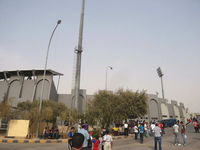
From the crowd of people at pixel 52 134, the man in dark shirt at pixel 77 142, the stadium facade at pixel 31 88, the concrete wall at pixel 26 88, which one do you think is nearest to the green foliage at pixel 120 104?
the crowd of people at pixel 52 134

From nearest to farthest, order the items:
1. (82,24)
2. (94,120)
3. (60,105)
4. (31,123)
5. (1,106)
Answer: (31,123)
(1,106)
(94,120)
(82,24)
(60,105)

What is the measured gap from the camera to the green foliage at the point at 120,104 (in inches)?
830

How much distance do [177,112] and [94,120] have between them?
5025 centimetres

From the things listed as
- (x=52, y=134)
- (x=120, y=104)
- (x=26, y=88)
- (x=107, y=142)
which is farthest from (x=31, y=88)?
(x=107, y=142)

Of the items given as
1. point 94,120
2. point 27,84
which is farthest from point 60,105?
point 94,120

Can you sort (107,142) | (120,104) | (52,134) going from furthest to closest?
(120,104) → (52,134) → (107,142)

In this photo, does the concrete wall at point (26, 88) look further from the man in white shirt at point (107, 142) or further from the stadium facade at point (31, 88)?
the man in white shirt at point (107, 142)

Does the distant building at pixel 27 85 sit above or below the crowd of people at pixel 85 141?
above

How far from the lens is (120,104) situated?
2441cm

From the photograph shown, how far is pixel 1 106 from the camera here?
614 inches

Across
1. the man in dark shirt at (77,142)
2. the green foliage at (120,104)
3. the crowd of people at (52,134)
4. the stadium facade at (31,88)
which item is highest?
the stadium facade at (31,88)

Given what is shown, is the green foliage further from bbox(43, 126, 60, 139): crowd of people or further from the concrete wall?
the concrete wall

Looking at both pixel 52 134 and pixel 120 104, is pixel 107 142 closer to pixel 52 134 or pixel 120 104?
pixel 52 134

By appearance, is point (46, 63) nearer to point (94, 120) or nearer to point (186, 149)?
point (94, 120)
